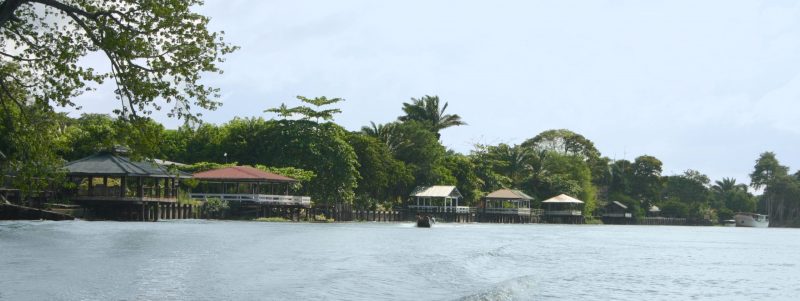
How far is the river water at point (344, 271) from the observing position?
766 inches

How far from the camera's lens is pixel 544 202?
348 ft

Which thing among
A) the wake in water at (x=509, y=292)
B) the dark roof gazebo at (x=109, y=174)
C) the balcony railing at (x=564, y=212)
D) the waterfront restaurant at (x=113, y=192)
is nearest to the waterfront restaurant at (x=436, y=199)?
the balcony railing at (x=564, y=212)

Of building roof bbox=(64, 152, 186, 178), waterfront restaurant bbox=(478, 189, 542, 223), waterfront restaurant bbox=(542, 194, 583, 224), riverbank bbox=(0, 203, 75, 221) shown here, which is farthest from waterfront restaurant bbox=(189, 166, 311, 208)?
waterfront restaurant bbox=(542, 194, 583, 224)

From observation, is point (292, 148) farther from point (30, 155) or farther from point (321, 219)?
point (30, 155)

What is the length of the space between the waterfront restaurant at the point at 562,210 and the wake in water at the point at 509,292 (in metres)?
80.5

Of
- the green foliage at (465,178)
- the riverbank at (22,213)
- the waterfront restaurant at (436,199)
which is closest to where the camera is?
the riverbank at (22,213)

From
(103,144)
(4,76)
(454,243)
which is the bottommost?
(454,243)

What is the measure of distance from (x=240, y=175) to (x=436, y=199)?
1172 inches

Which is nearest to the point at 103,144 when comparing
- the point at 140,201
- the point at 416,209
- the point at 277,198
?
the point at 140,201

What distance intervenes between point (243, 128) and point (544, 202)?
140ft

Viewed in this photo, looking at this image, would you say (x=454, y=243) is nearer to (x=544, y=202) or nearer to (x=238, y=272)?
(x=238, y=272)

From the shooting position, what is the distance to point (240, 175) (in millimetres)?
64750

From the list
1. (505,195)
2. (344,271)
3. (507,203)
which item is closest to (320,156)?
(505,195)

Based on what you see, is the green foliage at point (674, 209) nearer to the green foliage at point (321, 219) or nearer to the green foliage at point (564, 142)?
the green foliage at point (564, 142)
